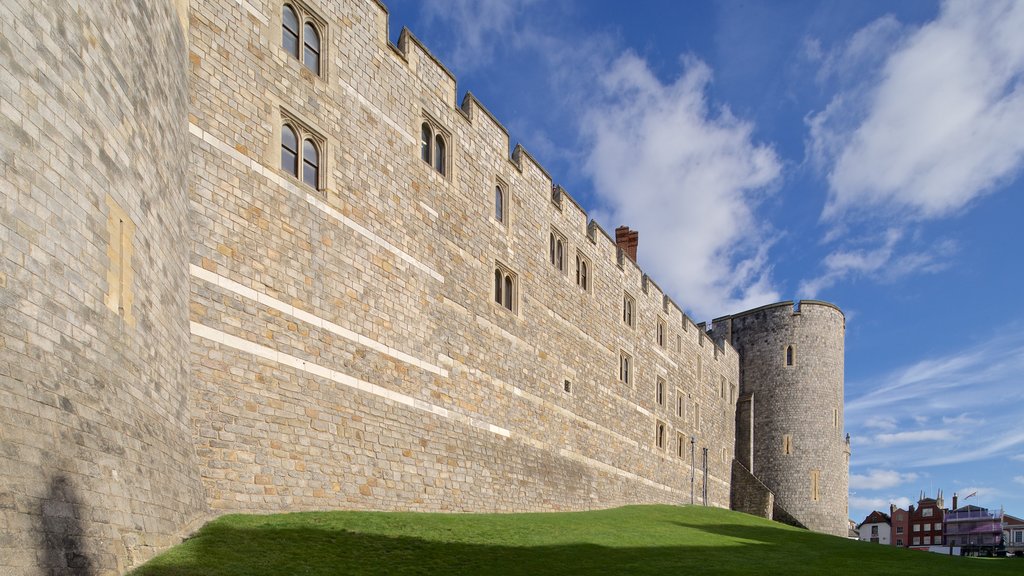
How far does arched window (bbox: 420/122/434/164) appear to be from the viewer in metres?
21.2

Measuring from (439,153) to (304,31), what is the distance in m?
5.41

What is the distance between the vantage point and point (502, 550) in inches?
614

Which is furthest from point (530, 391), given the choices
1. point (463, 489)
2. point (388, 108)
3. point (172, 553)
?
point (172, 553)

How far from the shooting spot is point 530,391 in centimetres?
2495

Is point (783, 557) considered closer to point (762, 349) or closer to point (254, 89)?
point (254, 89)

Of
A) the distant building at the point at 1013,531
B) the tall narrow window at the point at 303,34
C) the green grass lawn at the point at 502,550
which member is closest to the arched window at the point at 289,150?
the tall narrow window at the point at 303,34

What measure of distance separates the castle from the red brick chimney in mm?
6665

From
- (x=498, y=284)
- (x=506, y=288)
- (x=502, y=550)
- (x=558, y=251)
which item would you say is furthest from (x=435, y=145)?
(x=502, y=550)

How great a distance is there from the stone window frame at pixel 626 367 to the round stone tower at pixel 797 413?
61.8 feet

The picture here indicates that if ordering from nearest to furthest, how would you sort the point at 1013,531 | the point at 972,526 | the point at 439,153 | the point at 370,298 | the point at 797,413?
1. the point at 370,298
2. the point at 439,153
3. the point at 797,413
4. the point at 1013,531
5. the point at 972,526

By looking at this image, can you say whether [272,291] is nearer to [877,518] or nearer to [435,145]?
[435,145]

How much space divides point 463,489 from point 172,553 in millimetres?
10173

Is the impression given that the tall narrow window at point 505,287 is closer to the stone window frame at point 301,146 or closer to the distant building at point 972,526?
the stone window frame at point 301,146

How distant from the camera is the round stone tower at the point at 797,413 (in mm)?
48344
